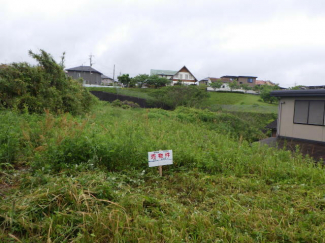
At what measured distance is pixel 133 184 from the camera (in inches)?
131

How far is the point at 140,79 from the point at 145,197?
36.8 m

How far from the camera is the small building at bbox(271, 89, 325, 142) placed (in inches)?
350

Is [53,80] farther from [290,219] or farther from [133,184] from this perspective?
[290,219]

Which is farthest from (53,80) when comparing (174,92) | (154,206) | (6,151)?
(174,92)

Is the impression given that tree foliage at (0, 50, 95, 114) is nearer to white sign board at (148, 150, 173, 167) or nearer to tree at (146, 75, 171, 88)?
white sign board at (148, 150, 173, 167)

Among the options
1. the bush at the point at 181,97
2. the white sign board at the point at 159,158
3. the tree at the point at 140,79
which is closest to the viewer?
the white sign board at the point at 159,158

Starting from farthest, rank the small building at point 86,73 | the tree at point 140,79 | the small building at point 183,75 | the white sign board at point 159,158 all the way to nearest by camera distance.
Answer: the small building at point 183,75 → the small building at point 86,73 → the tree at point 140,79 → the white sign board at point 159,158

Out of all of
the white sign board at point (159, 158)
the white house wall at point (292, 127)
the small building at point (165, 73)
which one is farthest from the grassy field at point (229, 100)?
the white sign board at point (159, 158)

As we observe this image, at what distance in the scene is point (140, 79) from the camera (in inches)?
1519

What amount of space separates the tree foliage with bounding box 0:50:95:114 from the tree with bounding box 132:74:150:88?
28.4 meters

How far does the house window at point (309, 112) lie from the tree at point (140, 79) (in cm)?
3048

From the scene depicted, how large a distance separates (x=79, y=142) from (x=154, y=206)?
1.69 m

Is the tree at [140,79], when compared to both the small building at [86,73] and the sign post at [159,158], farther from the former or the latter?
the sign post at [159,158]

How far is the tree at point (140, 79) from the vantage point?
38.4m
